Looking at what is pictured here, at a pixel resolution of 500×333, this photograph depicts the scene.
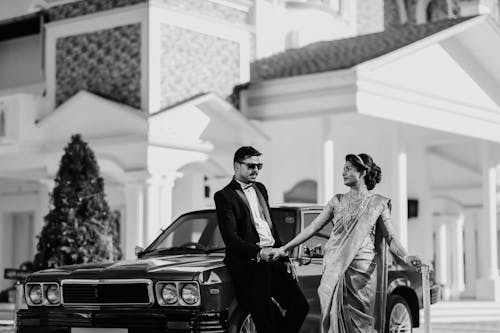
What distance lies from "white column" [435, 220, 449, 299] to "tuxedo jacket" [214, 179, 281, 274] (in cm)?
1903

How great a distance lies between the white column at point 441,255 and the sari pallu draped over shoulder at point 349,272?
19.3 metres

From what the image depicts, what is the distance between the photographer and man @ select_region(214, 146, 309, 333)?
852cm

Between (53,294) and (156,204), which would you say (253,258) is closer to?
(53,294)

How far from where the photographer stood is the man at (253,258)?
8523 mm

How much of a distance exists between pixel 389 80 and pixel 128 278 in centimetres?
1201

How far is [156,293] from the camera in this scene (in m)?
8.85

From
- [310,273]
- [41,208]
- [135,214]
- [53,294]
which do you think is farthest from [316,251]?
[41,208]

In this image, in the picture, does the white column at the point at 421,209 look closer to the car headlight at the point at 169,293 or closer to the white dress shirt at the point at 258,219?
the white dress shirt at the point at 258,219

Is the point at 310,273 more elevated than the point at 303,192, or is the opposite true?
the point at 303,192

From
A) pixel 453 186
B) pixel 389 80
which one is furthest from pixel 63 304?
pixel 453 186

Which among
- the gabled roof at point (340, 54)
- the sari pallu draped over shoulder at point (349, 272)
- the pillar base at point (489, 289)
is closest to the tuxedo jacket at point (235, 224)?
the sari pallu draped over shoulder at point (349, 272)

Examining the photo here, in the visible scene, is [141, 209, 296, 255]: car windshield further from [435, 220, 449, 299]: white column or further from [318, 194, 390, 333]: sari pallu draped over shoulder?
[435, 220, 449, 299]: white column

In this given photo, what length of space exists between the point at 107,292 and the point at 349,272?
6.84ft

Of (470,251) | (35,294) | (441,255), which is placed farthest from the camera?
(470,251)
